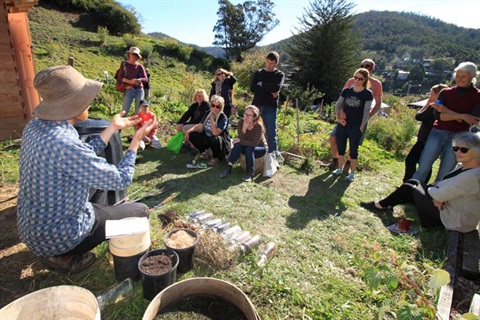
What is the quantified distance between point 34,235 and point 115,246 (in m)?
0.58

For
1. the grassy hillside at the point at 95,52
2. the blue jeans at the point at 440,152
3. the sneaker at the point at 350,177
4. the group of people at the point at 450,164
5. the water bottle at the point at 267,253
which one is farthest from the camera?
the grassy hillside at the point at 95,52

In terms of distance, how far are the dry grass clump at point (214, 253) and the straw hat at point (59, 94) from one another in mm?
1640

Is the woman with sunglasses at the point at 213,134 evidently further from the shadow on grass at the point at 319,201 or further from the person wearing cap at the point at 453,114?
the person wearing cap at the point at 453,114

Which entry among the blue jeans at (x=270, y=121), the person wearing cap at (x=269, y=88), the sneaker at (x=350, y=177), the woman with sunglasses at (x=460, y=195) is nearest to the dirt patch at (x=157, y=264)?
the woman with sunglasses at (x=460, y=195)

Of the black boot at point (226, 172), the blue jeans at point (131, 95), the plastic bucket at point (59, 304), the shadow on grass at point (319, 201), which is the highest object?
the blue jeans at point (131, 95)

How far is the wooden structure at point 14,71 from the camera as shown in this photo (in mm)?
5699

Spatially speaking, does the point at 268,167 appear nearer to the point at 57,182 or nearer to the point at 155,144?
the point at 155,144

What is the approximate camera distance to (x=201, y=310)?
2.17m

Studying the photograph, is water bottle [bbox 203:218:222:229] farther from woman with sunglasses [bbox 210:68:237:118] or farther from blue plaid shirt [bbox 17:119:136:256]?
woman with sunglasses [bbox 210:68:237:118]

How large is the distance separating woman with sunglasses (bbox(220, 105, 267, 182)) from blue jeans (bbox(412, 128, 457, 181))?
259 centimetres

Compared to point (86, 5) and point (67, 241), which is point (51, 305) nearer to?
point (67, 241)

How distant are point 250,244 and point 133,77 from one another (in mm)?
5241

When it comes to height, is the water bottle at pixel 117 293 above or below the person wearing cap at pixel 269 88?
below

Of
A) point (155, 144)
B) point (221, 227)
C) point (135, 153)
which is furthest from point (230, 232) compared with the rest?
point (155, 144)
